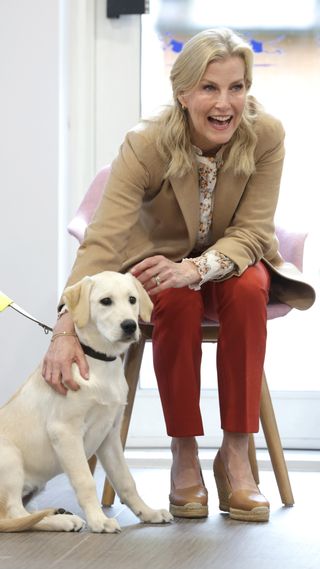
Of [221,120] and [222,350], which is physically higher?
[221,120]

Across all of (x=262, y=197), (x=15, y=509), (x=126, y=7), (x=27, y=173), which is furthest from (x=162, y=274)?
(x=126, y=7)

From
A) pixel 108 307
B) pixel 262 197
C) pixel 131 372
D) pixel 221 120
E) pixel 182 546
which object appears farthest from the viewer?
pixel 131 372

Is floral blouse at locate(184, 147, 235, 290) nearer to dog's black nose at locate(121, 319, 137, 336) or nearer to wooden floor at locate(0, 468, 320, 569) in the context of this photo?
dog's black nose at locate(121, 319, 137, 336)

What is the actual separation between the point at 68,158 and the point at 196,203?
896 millimetres

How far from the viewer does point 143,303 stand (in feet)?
6.79

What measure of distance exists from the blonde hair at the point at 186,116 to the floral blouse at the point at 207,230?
0.04 metres

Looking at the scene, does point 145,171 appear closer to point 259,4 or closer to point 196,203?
point 196,203

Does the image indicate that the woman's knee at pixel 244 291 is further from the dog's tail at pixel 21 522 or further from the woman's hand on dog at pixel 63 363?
the dog's tail at pixel 21 522

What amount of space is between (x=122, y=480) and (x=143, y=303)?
35 centimetres

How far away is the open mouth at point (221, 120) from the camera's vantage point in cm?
222

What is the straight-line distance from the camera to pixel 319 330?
3137 millimetres

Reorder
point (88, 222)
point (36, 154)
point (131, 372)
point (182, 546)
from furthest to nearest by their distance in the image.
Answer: point (36, 154)
point (88, 222)
point (131, 372)
point (182, 546)

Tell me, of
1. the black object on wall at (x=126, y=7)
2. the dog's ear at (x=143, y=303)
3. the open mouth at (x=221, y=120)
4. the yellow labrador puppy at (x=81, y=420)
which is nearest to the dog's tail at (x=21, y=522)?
the yellow labrador puppy at (x=81, y=420)

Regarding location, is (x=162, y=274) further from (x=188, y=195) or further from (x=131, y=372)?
(x=131, y=372)
